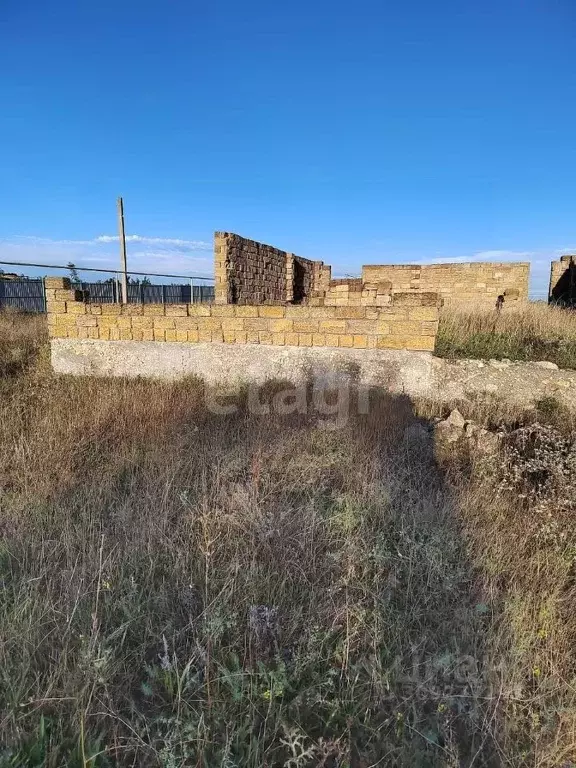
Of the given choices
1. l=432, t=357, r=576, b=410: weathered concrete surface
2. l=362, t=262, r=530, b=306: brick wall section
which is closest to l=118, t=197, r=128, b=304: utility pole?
l=362, t=262, r=530, b=306: brick wall section

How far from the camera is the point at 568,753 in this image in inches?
56.2

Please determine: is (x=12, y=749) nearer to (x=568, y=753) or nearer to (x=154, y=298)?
(x=568, y=753)

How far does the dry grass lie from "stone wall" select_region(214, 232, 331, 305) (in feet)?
8.66

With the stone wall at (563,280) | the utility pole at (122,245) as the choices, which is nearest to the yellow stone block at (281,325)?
the utility pole at (122,245)

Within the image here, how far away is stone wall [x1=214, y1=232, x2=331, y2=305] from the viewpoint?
7641mm

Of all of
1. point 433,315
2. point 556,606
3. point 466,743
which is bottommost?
point 466,743

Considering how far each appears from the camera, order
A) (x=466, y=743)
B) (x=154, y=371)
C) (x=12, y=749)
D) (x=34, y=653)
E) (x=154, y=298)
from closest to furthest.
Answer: (x=12, y=749) < (x=466, y=743) < (x=34, y=653) < (x=154, y=371) < (x=154, y=298)

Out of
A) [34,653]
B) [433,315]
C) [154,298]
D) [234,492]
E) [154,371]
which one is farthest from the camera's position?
[154,298]

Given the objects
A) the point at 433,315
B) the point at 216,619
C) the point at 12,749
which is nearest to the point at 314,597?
the point at 216,619

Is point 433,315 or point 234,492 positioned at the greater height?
point 433,315

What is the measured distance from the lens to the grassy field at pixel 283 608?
1.43m

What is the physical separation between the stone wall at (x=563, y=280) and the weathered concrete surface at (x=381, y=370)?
11751 mm

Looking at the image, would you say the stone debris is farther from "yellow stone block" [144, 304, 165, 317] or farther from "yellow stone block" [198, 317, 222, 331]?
"yellow stone block" [144, 304, 165, 317]

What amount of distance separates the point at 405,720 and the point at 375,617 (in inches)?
16.4
